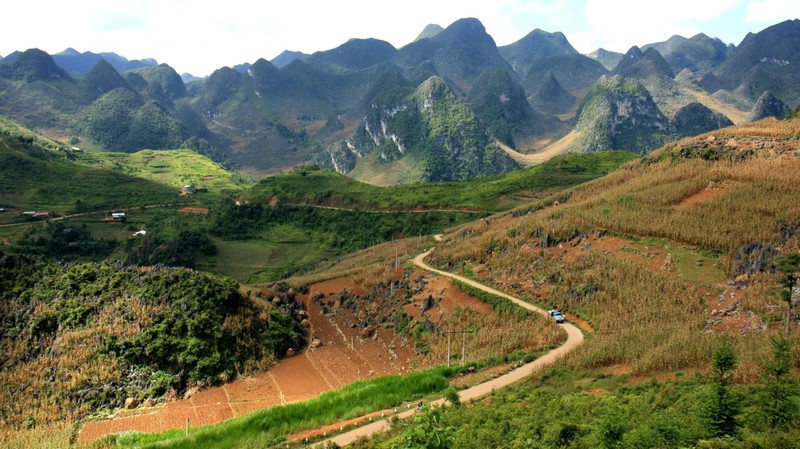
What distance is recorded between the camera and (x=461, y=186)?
112 meters

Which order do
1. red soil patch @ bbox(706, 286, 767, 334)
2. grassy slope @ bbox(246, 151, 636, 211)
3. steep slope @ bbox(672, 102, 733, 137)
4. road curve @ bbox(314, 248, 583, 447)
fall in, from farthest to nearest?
steep slope @ bbox(672, 102, 733, 137) < grassy slope @ bbox(246, 151, 636, 211) < red soil patch @ bbox(706, 286, 767, 334) < road curve @ bbox(314, 248, 583, 447)

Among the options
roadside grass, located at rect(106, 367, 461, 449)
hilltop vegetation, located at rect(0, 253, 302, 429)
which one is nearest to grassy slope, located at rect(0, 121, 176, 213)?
hilltop vegetation, located at rect(0, 253, 302, 429)

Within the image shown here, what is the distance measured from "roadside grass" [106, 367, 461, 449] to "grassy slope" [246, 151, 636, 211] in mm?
70352

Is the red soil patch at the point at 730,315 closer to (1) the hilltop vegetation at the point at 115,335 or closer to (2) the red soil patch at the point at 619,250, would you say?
(2) the red soil patch at the point at 619,250

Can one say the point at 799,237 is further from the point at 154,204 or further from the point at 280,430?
the point at 154,204

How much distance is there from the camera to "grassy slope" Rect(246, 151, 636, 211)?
98.9 meters

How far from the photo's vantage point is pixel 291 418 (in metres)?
22.6

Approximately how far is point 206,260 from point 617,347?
71.3 meters

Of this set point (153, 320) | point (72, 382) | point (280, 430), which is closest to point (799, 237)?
point (280, 430)

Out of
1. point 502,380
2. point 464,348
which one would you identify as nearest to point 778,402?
point 502,380

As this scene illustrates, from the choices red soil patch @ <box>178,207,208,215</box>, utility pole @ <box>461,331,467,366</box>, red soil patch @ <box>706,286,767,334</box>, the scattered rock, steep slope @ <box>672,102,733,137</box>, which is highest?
steep slope @ <box>672,102,733,137</box>

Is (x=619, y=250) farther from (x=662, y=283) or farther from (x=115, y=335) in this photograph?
(x=115, y=335)

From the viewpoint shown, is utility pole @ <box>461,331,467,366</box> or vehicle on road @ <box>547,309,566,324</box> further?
vehicle on road @ <box>547,309,566,324</box>

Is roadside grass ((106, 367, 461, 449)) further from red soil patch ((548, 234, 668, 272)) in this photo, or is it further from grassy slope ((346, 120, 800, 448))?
red soil patch ((548, 234, 668, 272))
